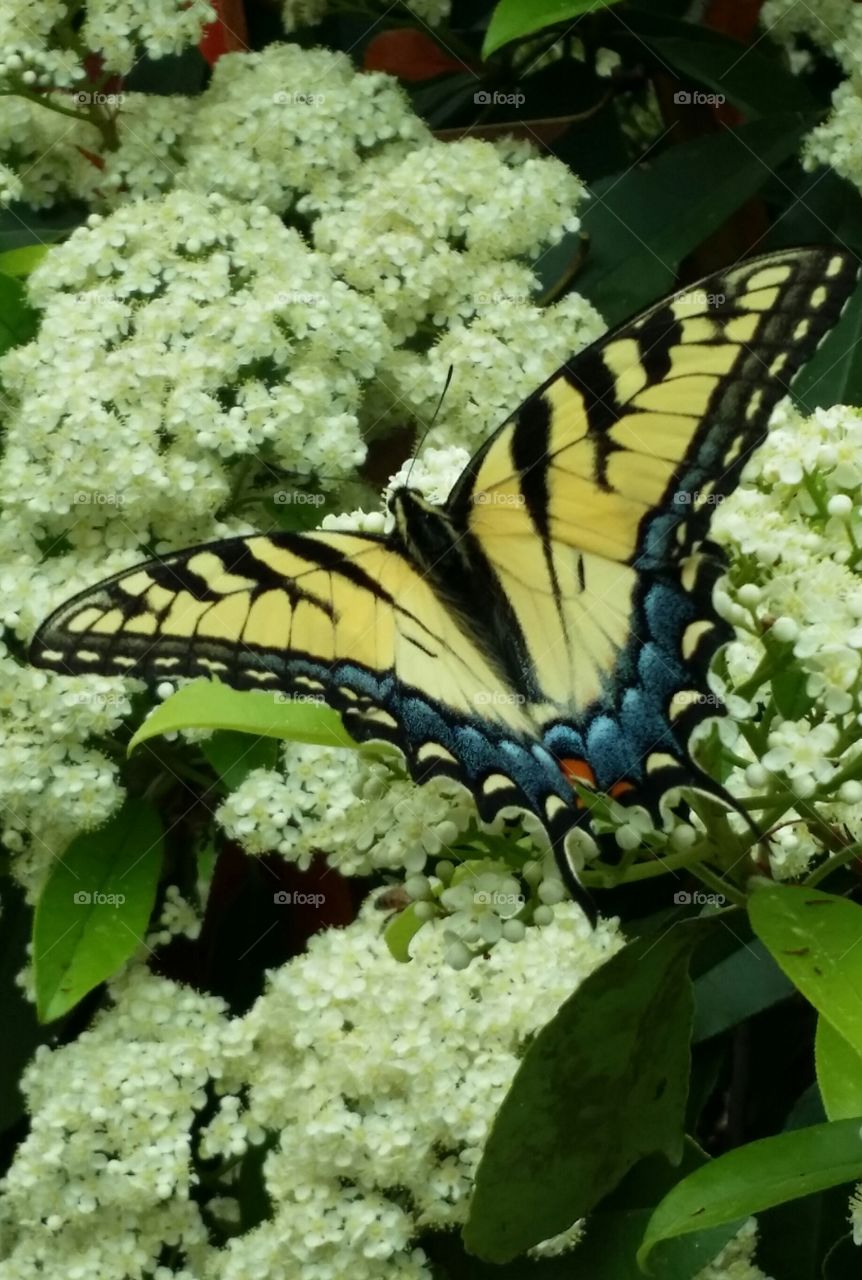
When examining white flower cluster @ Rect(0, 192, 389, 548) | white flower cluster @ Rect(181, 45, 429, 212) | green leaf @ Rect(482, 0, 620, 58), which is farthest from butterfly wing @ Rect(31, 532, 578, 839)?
white flower cluster @ Rect(181, 45, 429, 212)

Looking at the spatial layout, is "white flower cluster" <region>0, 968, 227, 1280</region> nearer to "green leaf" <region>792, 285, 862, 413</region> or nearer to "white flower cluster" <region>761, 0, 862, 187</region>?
"green leaf" <region>792, 285, 862, 413</region>

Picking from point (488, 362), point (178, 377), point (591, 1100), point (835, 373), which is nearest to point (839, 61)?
point (835, 373)

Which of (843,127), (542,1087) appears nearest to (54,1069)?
(542,1087)

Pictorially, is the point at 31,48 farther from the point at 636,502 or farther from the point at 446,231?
the point at 636,502

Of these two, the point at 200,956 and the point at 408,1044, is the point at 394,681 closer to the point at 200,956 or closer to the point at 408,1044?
the point at 408,1044

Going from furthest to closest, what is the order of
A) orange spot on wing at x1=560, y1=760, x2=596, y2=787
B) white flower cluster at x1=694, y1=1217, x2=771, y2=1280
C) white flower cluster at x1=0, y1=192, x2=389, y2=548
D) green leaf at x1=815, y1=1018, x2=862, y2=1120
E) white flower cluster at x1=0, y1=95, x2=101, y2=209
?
1. white flower cluster at x1=0, y1=95, x2=101, y2=209
2. white flower cluster at x1=0, y1=192, x2=389, y2=548
3. white flower cluster at x1=694, y1=1217, x2=771, y2=1280
4. orange spot on wing at x1=560, y1=760, x2=596, y2=787
5. green leaf at x1=815, y1=1018, x2=862, y2=1120

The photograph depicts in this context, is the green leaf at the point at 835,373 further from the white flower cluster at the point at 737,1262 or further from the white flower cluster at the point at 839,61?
the white flower cluster at the point at 737,1262
